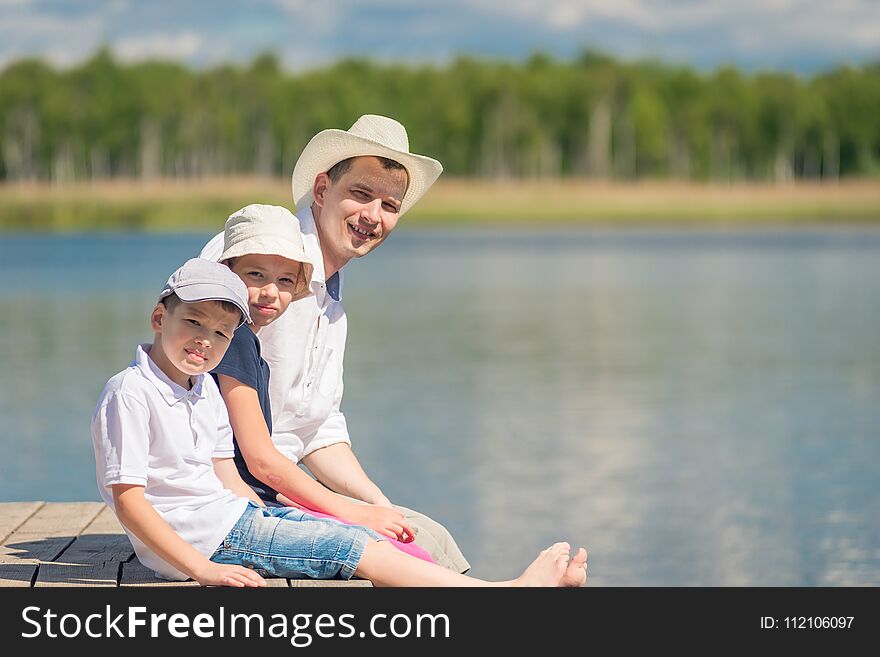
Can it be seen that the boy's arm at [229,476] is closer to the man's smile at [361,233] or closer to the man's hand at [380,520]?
the man's hand at [380,520]

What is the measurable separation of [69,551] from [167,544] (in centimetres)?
92

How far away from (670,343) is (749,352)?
4.09ft

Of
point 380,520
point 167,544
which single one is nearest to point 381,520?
point 380,520

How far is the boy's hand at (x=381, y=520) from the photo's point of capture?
155 inches

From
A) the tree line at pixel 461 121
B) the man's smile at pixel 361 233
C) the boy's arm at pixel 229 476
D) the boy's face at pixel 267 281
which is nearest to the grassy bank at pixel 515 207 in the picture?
the tree line at pixel 461 121

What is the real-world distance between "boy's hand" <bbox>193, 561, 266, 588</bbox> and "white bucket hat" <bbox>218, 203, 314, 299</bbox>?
0.82m

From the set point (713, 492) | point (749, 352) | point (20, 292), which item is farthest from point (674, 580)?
point (20, 292)

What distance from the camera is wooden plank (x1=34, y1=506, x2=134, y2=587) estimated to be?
3.80m

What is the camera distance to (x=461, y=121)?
7306 cm

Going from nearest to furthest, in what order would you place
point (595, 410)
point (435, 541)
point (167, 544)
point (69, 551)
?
point (167, 544)
point (69, 551)
point (435, 541)
point (595, 410)

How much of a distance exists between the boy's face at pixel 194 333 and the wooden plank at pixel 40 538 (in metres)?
0.84

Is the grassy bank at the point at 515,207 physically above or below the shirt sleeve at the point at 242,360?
above

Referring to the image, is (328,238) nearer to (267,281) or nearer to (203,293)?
(267,281)

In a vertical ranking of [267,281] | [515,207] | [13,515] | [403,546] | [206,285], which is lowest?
A: [403,546]
